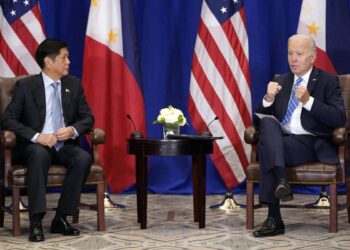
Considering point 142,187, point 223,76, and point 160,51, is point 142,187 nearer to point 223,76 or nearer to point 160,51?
point 223,76

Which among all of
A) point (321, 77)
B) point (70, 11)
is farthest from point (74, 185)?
point (70, 11)

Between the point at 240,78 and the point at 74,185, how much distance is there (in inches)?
86.4

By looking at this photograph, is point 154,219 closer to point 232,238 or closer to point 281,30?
point 232,238

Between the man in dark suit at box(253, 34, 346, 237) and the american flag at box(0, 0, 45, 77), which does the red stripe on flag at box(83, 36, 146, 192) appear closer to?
the american flag at box(0, 0, 45, 77)

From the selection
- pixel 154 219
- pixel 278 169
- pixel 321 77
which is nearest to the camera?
pixel 278 169

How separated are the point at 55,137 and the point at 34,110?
295mm

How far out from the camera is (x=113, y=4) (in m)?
6.46

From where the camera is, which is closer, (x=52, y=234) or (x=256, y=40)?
(x=52, y=234)

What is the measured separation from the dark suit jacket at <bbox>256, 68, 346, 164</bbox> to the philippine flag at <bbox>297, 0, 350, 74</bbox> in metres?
1.22

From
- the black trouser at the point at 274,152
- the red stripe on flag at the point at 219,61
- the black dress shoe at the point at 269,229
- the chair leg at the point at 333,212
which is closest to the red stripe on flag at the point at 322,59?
the red stripe on flag at the point at 219,61

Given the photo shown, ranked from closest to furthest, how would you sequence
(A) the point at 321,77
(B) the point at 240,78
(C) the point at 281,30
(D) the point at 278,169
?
1. (D) the point at 278,169
2. (A) the point at 321,77
3. (B) the point at 240,78
4. (C) the point at 281,30

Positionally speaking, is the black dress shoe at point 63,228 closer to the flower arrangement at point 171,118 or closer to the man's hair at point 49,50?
the flower arrangement at point 171,118

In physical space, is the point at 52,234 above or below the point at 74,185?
below

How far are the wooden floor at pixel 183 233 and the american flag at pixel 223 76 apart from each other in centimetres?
81
